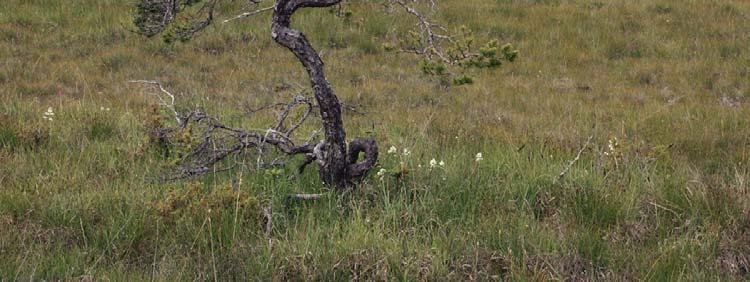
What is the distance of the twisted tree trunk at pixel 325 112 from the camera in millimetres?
4332

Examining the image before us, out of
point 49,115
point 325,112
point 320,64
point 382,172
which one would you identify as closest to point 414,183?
point 382,172

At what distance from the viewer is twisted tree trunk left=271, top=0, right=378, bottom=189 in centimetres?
433

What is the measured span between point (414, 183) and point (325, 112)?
0.62 meters

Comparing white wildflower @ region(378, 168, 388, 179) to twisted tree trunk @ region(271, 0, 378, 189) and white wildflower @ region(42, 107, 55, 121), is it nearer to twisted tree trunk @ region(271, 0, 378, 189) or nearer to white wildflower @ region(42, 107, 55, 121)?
twisted tree trunk @ region(271, 0, 378, 189)

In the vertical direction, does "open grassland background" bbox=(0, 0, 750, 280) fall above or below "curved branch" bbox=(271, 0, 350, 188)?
below

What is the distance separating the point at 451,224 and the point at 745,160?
3.15 m

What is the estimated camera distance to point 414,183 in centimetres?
439

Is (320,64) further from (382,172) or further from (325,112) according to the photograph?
(382,172)

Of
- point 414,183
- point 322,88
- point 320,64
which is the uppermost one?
point 320,64

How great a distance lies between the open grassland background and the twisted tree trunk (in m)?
0.14

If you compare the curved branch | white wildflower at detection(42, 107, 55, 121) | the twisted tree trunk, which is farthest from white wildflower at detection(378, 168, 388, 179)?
white wildflower at detection(42, 107, 55, 121)

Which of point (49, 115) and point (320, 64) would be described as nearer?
point (320, 64)

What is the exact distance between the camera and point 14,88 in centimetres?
874

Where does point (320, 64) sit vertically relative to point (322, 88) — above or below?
above
